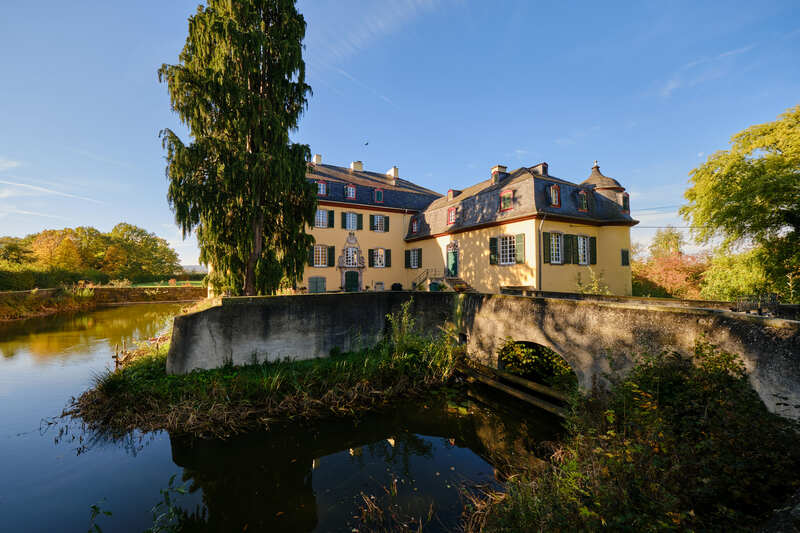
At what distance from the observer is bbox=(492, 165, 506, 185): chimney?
1788 centimetres

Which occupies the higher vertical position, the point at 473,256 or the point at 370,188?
the point at 370,188

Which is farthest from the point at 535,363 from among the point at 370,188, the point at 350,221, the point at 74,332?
the point at 74,332

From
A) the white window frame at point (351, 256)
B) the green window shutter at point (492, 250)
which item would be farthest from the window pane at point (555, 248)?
the white window frame at point (351, 256)

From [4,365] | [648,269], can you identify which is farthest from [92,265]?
[648,269]

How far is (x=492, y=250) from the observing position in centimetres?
1598

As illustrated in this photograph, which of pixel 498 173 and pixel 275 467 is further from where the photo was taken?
pixel 498 173

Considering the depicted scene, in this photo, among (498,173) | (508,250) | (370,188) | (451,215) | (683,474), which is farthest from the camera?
(370,188)

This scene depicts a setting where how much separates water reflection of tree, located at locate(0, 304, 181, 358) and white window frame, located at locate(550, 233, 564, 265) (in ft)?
61.4

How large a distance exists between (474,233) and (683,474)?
582 inches

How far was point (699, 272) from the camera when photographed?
16250 millimetres

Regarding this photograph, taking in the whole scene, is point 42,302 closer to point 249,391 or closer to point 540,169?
point 249,391

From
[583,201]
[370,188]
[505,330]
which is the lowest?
[505,330]

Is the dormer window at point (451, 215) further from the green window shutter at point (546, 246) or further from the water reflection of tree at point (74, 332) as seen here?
the water reflection of tree at point (74, 332)

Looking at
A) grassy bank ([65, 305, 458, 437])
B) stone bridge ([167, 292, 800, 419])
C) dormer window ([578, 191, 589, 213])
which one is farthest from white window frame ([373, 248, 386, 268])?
dormer window ([578, 191, 589, 213])
